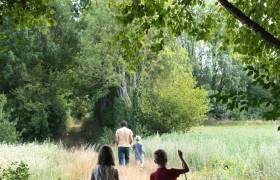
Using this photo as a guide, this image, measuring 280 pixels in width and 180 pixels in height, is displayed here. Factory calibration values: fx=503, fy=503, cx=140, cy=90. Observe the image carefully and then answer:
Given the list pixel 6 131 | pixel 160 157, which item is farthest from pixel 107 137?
pixel 160 157

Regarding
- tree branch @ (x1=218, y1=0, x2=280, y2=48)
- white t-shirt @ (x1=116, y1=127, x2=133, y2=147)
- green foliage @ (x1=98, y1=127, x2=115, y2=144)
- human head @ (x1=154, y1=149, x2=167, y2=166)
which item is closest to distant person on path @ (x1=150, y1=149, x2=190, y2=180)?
human head @ (x1=154, y1=149, x2=167, y2=166)

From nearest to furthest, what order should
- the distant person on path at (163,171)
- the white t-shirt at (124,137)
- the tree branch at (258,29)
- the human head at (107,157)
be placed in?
the tree branch at (258,29) → the distant person on path at (163,171) → the human head at (107,157) → the white t-shirt at (124,137)

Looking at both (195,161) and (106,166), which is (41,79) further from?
(106,166)

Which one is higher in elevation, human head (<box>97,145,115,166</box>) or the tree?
the tree

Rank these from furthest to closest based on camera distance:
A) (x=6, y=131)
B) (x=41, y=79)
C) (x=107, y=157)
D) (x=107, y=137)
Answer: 1. (x=41, y=79)
2. (x=107, y=137)
3. (x=6, y=131)
4. (x=107, y=157)

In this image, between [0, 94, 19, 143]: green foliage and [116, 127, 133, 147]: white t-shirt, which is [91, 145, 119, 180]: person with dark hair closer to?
[116, 127, 133, 147]: white t-shirt

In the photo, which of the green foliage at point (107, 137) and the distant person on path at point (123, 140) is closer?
the distant person on path at point (123, 140)

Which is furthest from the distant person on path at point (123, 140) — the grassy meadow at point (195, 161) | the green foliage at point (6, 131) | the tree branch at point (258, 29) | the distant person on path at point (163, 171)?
the green foliage at point (6, 131)

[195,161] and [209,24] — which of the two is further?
[195,161]

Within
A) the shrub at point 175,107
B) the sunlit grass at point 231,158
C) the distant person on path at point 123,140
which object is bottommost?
the sunlit grass at point 231,158

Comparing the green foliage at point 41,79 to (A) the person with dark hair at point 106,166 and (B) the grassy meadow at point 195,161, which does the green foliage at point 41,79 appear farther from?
(A) the person with dark hair at point 106,166

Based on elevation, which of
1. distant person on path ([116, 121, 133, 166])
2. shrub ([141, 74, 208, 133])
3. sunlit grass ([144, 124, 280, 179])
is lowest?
sunlit grass ([144, 124, 280, 179])

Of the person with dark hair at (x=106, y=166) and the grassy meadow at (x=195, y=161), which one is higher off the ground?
the person with dark hair at (x=106, y=166)

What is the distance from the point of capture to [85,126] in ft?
132
